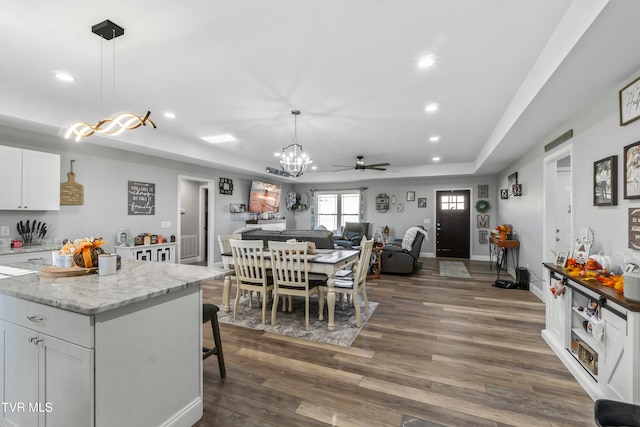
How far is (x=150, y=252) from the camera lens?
5000 mm

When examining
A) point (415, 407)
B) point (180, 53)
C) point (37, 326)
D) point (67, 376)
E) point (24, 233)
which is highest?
point (180, 53)

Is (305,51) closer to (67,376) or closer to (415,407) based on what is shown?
(67,376)

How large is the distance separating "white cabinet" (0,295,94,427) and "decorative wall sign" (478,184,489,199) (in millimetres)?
8819

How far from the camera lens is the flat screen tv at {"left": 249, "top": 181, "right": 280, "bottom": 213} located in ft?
25.8

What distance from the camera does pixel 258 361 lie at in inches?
102

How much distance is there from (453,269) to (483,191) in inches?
108

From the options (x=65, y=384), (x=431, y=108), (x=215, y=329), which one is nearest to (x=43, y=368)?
(x=65, y=384)

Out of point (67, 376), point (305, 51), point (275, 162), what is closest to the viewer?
point (67, 376)

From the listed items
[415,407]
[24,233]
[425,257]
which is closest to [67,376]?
[415,407]

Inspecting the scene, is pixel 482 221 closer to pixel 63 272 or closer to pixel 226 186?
pixel 226 186

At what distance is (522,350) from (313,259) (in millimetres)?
2233

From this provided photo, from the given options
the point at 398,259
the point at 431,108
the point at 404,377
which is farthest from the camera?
the point at 398,259

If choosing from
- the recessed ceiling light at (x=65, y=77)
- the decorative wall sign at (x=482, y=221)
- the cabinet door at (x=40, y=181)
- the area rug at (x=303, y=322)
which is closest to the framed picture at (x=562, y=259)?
the area rug at (x=303, y=322)

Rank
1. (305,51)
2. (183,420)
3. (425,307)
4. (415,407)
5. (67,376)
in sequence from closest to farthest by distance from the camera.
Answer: (67,376)
(183,420)
(415,407)
(305,51)
(425,307)
